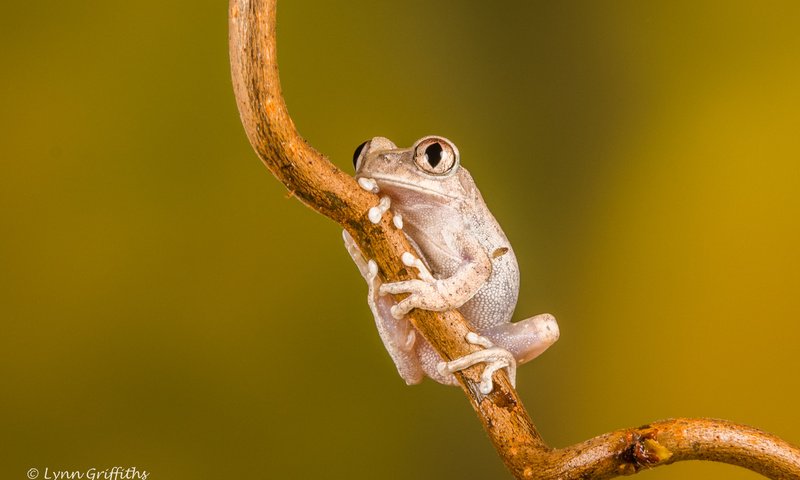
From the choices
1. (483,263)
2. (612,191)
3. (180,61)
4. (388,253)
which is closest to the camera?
(388,253)

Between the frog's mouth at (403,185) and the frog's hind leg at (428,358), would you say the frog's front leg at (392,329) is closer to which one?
the frog's hind leg at (428,358)

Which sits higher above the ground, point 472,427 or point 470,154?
point 470,154

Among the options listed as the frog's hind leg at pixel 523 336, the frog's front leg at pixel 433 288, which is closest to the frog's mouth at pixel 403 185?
the frog's front leg at pixel 433 288

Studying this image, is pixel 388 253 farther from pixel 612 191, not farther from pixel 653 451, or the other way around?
pixel 612 191

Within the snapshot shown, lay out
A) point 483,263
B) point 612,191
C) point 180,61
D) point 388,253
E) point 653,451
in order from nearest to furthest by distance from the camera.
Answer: point 653,451, point 388,253, point 483,263, point 180,61, point 612,191

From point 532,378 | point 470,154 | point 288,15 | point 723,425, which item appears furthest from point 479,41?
point 723,425

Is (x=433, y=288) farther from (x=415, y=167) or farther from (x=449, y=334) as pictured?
(x=415, y=167)

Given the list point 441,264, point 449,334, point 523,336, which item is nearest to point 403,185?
point 441,264
